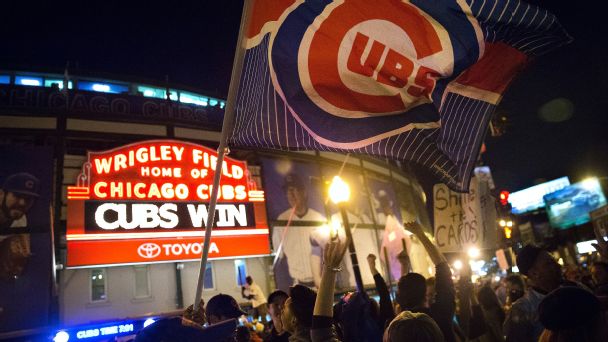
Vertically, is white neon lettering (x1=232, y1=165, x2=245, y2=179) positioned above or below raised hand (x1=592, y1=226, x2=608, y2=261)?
above

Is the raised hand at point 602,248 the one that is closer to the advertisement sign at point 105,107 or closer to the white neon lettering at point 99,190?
the white neon lettering at point 99,190

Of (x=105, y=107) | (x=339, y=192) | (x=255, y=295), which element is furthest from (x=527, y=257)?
(x=105, y=107)

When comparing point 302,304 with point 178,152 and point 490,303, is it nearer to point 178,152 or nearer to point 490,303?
point 490,303

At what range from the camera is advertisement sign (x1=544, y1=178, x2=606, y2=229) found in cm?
5341

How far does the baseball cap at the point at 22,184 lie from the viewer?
12375 mm

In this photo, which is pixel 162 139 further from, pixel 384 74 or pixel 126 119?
pixel 384 74

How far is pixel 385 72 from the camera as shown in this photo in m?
4.18

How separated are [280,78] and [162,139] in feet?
42.4

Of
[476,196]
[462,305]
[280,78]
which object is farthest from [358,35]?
[476,196]

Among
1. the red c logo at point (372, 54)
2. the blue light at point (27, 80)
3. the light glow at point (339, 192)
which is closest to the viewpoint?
the red c logo at point (372, 54)

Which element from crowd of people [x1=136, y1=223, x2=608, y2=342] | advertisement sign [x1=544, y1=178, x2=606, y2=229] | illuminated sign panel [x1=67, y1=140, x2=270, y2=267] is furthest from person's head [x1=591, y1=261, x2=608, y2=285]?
advertisement sign [x1=544, y1=178, x2=606, y2=229]

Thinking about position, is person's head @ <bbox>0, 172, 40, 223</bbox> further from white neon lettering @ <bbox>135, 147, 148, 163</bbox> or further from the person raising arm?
the person raising arm

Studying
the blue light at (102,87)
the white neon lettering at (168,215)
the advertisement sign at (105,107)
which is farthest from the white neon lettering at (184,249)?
the blue light at (102,87)

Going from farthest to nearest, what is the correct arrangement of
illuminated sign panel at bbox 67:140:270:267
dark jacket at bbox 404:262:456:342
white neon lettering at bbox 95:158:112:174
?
1. white neon lettering at bbox 95:158:112:174
2. illuminated sign panel at bbox 67:140:270:267
3. dark jacket at bbox 404:262:456:342
